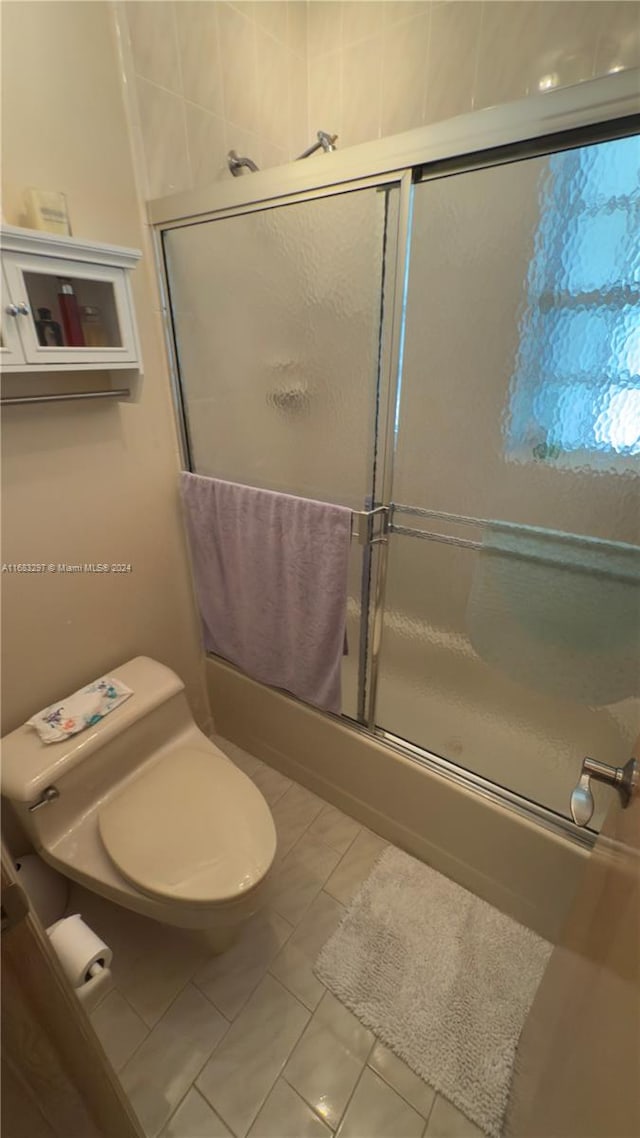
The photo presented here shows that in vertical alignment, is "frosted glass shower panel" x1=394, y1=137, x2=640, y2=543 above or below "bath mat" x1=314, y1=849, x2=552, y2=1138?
above

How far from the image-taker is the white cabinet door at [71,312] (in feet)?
3.05

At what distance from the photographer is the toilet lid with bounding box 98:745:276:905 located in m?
1.01

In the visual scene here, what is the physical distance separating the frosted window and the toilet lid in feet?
3.85

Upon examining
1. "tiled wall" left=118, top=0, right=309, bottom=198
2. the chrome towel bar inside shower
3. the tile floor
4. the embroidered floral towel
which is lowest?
the tile floor

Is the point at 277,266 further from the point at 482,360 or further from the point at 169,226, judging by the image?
the point at 482,360

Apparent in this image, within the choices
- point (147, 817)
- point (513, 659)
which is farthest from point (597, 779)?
point (147, 817)

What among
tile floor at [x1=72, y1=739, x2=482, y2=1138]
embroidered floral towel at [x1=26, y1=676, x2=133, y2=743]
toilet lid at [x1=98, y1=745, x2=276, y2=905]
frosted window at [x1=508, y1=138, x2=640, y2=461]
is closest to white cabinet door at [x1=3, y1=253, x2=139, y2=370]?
embroidered floral towel at [x1=26, y1=676, x2=133, y2=743]

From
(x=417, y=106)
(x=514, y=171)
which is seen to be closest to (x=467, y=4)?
(x=417, y=106)

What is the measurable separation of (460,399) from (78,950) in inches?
54.2

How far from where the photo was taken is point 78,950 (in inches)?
29.3

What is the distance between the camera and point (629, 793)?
0.67m

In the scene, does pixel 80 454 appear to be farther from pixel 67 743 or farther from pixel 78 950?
pixel 78 950

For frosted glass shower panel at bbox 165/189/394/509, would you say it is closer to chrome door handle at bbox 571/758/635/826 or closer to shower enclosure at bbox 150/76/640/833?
shower enclosure at bbox 150/76/640/833

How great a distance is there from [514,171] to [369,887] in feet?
6.08
